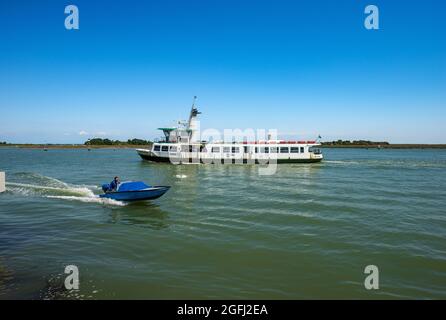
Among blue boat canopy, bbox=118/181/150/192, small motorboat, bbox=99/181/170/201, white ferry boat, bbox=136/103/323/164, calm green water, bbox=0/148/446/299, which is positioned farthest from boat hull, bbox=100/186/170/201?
white ferry boat, bbox=136/103/323/164

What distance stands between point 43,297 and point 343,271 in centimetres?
1014

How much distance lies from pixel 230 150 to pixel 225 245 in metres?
44.3

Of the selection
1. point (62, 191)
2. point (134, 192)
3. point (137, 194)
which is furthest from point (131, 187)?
point (62, 191)

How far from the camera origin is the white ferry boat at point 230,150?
5740 centimetres

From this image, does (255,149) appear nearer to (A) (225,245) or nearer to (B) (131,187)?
(B) (131,187)

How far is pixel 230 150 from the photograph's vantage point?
58.4m

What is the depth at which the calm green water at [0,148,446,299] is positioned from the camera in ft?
34.6

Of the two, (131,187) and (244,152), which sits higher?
(244,152)

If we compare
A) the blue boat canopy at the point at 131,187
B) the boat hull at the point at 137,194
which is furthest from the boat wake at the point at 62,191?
the blue boat canopy at the point at 131,187

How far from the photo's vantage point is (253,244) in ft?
48.2

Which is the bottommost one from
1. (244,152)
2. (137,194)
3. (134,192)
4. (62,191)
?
(62,191)

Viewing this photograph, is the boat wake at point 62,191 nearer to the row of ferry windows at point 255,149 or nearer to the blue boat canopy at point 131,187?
the blue boat canopy at point 131,187

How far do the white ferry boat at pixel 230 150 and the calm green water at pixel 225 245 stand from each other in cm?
3050
